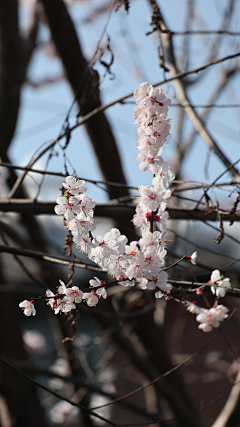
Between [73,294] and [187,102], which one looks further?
[187,102]

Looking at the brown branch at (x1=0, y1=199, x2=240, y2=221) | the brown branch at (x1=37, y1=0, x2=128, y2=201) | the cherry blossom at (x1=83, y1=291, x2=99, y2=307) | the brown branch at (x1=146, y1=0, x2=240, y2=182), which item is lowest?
the cherry blossom at (x1=83, y1=291, x2=99, y2=307)

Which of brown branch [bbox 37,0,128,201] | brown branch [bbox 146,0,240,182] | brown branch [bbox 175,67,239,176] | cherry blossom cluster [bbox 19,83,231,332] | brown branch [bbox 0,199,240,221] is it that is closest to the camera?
cherry blossom cluster [bbox 19,83,231,332]

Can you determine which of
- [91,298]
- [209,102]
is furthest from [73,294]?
[209,102]

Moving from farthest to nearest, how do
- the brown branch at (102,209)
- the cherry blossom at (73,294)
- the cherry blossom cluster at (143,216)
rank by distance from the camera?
the brown branch at (102,209)
the cherry blossom at (73,294)
the cherry blossom cluster at (143,216)

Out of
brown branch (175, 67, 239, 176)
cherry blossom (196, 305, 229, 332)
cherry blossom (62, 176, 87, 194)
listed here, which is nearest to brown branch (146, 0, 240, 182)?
cherry blossom (196, 305, 229, 332)

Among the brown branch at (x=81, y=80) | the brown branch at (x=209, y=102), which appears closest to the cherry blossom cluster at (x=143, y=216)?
the brown branch at (x=81, y=80)

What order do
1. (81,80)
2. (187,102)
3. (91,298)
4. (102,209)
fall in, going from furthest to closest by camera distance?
(81,80) < (187,102) < (102,209) < (91,298)

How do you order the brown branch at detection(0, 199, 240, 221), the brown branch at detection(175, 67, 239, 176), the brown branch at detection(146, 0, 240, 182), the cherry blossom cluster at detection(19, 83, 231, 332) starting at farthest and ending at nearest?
1. the brown branch at detection(175, 67, 239, 176)
2. the brown branch at detection(146, 0, 240, 182)
3. the brown branch at detection(0, 199, 240, 221)
4. the cherry blossom cluster at detection(19, 83, 231, 332)

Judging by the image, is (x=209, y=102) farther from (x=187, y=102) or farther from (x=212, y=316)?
(x=212, y=316)

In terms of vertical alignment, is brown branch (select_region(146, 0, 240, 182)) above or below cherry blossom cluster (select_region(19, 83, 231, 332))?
above

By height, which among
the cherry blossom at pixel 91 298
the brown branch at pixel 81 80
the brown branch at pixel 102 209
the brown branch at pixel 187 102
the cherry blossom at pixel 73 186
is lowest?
the cherry blossom at pixel 91 298

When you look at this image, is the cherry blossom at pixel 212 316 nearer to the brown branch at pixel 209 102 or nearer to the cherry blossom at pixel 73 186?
the cherry blossom at pixel 73 186

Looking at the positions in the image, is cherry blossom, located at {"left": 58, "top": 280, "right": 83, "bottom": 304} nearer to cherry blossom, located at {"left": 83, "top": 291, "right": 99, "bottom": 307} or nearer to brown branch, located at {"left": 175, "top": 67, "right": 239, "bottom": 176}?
cherry blossom, located at {"left": 83, "top": 291, "right": 99, "bottom": 307}

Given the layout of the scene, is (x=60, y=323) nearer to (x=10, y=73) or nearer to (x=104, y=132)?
(x=104, y=132)
